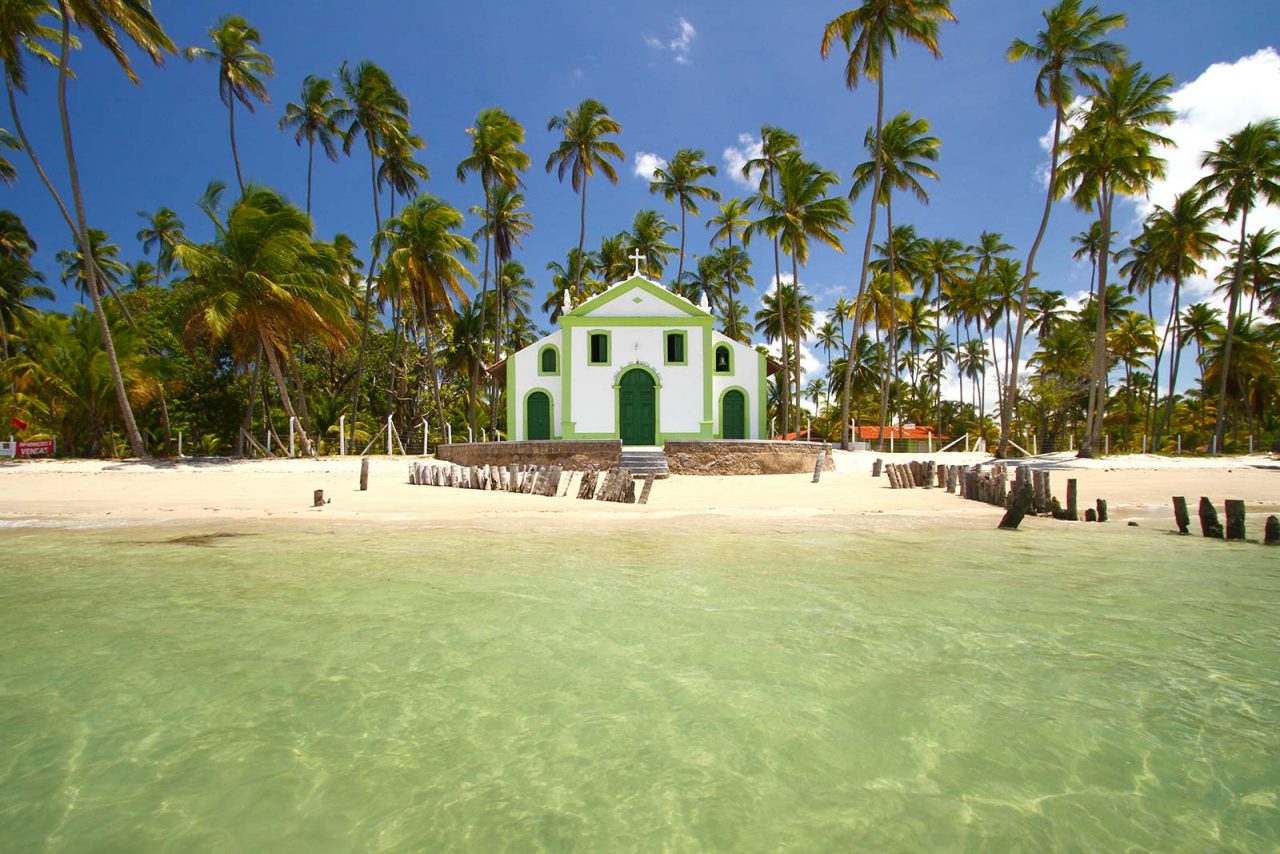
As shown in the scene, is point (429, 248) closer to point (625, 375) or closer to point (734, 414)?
point (625, 375)

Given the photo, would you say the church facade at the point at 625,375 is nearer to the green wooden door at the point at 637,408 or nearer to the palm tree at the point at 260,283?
the green wooden door at the point at 637,408

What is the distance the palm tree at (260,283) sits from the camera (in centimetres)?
2206

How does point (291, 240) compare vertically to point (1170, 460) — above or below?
above

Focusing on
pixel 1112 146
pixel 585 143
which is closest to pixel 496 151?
pixel 585 143

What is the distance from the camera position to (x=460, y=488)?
16.5 metres

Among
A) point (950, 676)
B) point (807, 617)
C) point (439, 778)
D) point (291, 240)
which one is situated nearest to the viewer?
point (439, 778)

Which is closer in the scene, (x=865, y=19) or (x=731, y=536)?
(x=731, y=536)

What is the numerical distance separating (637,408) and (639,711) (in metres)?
21.0

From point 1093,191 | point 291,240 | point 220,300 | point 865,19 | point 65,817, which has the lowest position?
point 65,817

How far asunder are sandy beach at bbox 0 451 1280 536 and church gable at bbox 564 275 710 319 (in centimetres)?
769

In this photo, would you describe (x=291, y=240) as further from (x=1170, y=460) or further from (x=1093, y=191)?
(x=1170, y=460)

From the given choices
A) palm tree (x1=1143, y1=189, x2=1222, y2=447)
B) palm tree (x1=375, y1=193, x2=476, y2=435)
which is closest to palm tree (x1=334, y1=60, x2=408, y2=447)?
palm tree (x1=375, y1=193, x2=476, y2=435)

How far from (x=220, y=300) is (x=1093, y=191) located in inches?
1272

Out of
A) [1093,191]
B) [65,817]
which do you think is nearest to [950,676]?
[65,817]
